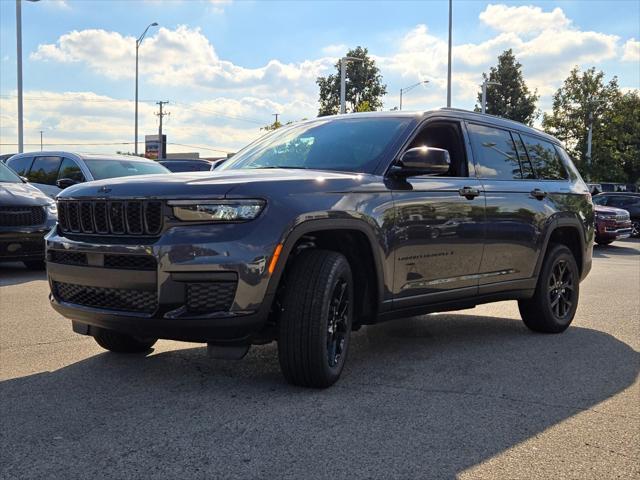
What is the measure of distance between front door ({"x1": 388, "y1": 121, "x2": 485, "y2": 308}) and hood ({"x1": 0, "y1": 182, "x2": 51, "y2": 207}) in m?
6.38

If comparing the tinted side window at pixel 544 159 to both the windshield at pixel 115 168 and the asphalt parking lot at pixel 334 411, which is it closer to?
the asphalt parking lot at pixel 334 411

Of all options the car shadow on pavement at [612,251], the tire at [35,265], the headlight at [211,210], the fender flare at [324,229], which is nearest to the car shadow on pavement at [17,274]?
the tire at [35,265]

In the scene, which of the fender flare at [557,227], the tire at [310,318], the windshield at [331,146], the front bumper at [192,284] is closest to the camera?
the front bumper at [192,284]

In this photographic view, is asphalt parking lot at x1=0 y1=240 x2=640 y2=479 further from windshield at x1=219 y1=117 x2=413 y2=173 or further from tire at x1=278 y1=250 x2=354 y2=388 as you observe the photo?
windshield at x1=219 y1=117 x2=413 y2=173

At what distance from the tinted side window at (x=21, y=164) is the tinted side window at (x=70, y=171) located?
4.34 ft

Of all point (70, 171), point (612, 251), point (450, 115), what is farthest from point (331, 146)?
point (612, 251)

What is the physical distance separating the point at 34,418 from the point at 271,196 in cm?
165

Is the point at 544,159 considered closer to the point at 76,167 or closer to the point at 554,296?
the point at 554,296

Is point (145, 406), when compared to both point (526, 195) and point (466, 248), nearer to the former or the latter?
point (466, 248)

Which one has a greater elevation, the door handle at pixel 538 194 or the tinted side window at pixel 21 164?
the tinted side window at pixel 21 164

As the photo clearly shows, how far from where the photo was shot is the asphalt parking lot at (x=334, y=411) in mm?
3090

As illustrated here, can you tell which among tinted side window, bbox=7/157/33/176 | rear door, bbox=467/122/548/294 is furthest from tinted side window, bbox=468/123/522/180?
tinted side window, bbox=7/157/33/176

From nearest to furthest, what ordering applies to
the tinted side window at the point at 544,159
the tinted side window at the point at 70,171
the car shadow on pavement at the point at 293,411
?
1. the car shadow on pavement at the point at 293,411
2. the tinted side window at the point at 544,159
3. the tinted side window at the point at 70,171

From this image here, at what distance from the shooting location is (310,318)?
12.9 ft
